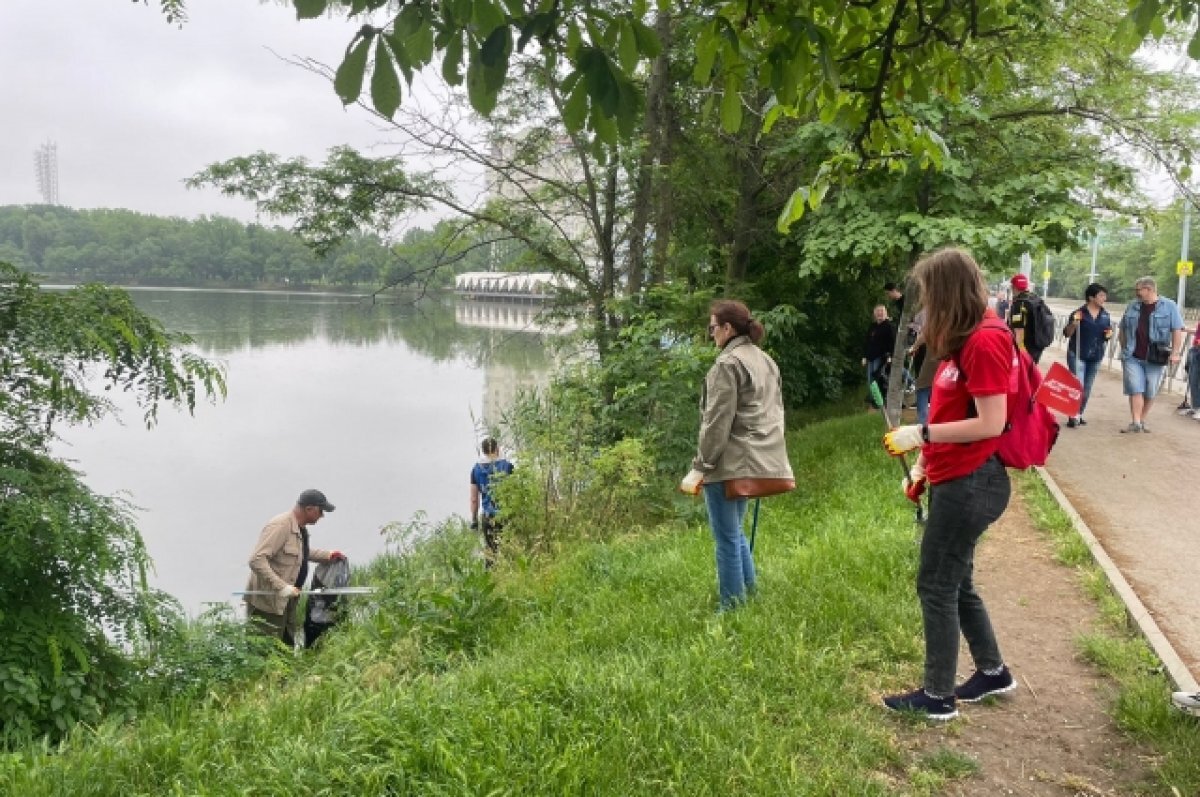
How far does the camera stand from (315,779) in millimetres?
2762

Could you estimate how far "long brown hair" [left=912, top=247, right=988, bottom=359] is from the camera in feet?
9.52

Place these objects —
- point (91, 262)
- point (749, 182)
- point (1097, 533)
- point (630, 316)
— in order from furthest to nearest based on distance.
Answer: point (91, 262) < point (749, 182) < point (630, 316) < point (1097, 533)

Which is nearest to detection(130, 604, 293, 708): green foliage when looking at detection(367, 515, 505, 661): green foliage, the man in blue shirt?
detection(367, 515, 505, 661): green foliage

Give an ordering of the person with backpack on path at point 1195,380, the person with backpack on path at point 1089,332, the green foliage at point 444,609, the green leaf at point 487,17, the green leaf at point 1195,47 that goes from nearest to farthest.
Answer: the green leaf at point 487,17
the green leaf at point 1195,47
the green foliage at point 444,609
the person with backpack on path at point 1089,332
the person with backpack on path at point 1195,380

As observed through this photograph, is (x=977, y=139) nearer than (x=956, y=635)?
No

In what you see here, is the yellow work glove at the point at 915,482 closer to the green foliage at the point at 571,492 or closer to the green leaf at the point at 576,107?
the green leaf at the point at 576,107

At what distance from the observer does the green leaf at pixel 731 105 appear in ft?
8.64

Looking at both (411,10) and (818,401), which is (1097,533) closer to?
(411,10)

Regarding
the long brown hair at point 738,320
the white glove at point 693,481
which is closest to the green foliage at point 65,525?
the white glove at point 693,481

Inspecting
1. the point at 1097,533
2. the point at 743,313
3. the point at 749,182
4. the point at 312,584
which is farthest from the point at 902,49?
the point at 749,182

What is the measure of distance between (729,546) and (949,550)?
4.50ft

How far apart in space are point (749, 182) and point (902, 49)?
863 cm

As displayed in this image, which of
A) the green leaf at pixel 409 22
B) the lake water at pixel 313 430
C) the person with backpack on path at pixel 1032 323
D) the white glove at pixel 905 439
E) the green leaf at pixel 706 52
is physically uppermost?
the green leaf at pixel 706 52

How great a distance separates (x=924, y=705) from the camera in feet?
10.5
